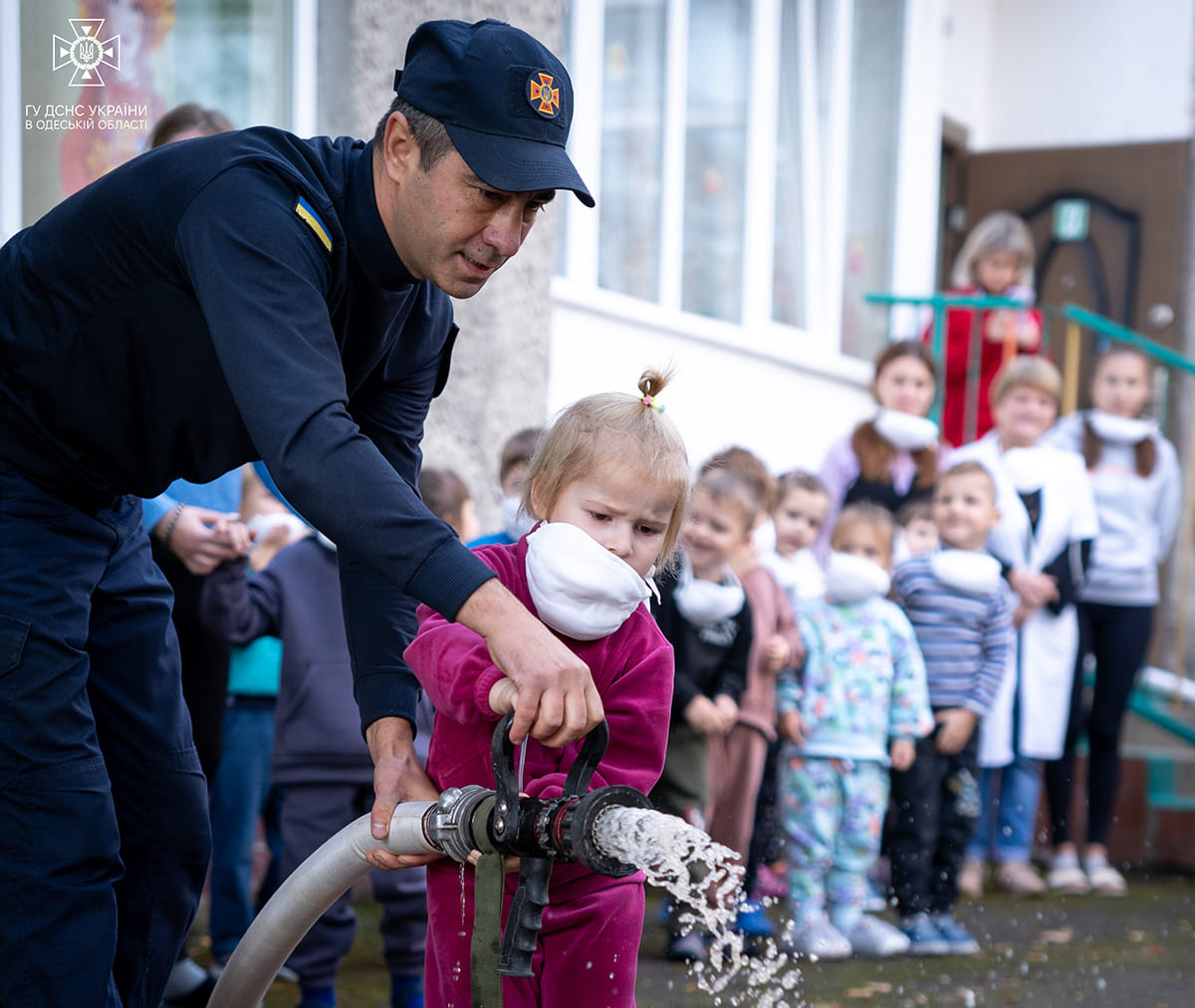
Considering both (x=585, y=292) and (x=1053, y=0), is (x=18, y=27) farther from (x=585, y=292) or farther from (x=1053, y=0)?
(x=1053, y=0)

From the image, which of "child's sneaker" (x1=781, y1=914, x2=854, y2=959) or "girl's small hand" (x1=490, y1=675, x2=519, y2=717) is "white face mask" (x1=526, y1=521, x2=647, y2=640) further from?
"child's sneaker" (x1=781, y1=914, x2=854, y2=959)

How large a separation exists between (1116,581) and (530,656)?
17.3 ft

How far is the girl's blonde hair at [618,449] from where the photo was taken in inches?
105

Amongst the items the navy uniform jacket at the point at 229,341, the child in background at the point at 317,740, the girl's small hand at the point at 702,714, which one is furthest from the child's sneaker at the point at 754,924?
the navy uniform jacket at the point at 229,341

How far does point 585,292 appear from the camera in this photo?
735 centimetres

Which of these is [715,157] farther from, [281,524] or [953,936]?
[953,936]

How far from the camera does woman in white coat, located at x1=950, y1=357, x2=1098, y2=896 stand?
614 centimetres

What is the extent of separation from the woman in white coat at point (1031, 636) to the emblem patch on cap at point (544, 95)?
4219mm

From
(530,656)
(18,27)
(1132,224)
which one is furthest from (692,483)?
(1132,224)

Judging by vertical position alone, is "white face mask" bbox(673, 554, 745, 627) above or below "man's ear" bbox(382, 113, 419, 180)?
below

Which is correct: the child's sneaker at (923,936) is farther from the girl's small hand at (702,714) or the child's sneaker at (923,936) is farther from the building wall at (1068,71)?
the building wall at (1068,71)

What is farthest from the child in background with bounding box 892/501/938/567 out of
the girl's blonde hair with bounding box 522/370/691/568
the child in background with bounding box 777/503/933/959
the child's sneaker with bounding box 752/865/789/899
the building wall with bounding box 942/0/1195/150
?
the building wall with bounding box 942/0/1195/150

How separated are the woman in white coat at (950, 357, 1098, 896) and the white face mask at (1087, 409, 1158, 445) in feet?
1.52

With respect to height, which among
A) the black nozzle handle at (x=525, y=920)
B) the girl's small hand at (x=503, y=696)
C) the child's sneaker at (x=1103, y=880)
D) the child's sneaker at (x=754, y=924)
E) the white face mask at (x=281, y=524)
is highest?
the girl's small hand at (x=503, y=696)
